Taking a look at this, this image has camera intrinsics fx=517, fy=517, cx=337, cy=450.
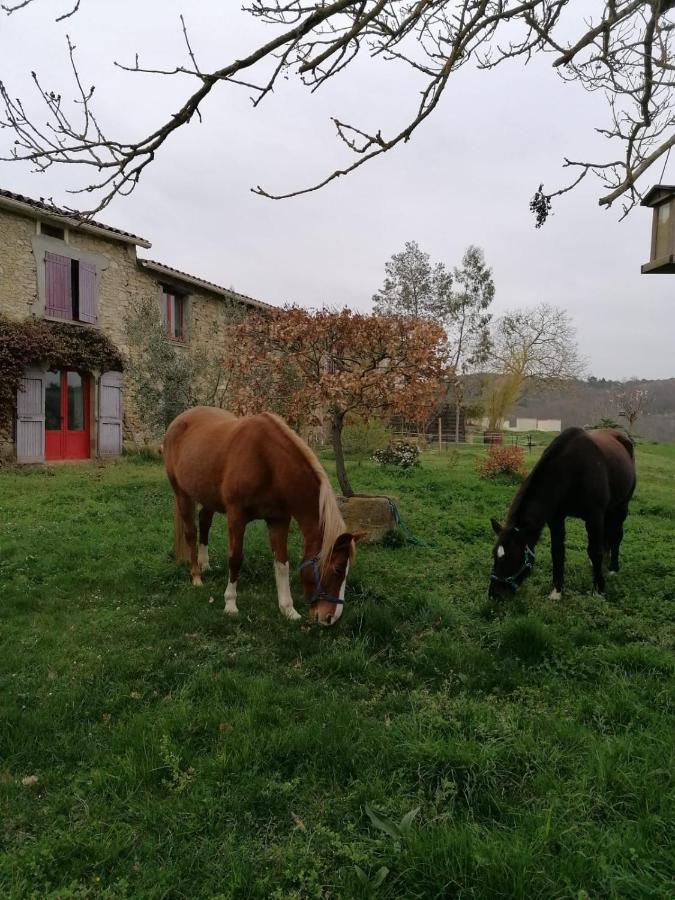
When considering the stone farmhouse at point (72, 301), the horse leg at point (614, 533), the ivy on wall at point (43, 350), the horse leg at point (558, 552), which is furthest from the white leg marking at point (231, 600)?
the ivy on wall at point (43, 350)

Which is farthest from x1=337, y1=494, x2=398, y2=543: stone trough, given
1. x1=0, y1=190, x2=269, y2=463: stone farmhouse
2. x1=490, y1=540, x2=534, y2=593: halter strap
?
x1=0, y1=190, x2=269, y2=463: stone farmhouse

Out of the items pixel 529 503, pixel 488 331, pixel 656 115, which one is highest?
pixel 488 331

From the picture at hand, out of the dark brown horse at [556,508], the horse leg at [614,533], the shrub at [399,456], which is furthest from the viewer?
the shrub at [399,456]

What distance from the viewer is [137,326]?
12945 mm

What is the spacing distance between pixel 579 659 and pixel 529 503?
61.4 inches

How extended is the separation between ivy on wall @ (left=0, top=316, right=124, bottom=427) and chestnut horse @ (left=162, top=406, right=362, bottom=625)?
940 cm

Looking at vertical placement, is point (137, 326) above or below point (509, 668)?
above

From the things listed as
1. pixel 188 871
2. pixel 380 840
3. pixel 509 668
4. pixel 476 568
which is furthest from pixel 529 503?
pixel 188 871

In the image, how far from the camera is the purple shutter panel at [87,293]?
13766mm

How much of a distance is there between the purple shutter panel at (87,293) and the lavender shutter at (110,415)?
1.58 metres

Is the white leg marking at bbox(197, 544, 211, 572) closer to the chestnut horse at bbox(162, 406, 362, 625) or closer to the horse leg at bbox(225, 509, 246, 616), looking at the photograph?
the chestnut horse at bbox(162, 406, 362, 625)

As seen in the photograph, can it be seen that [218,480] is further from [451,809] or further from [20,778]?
[451,809]

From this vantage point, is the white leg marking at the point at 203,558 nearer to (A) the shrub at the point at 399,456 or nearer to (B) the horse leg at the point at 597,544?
(B) the horse leg at the point at 597,544

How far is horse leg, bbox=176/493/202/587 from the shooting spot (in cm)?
509
